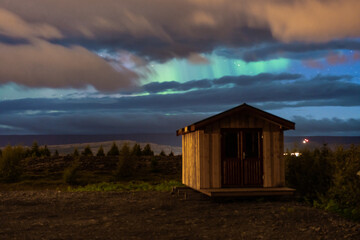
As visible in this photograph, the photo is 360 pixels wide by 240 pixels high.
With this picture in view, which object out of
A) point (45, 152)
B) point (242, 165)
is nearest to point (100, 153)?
point (45, 152)

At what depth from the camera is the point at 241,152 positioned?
15.2 metres

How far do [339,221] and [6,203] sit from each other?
11541 millimetres

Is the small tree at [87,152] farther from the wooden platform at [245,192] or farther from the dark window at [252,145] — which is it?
the wooden platform at [245,192]

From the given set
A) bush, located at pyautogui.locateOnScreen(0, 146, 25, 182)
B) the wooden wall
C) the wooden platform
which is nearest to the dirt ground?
the wooden platform

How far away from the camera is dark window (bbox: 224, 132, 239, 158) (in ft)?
51.4

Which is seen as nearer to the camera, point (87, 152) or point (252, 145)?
point (252, 145)

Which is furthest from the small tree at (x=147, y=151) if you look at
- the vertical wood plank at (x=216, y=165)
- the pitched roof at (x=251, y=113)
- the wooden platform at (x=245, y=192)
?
the wooden platform at (x=245, y=192)

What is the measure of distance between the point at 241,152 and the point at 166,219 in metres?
4.69

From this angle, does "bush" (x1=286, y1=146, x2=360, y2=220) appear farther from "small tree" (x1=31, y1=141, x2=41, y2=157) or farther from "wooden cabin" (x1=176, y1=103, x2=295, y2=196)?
"small tree" (x1=31, y1=141, x2=41, y2=157)

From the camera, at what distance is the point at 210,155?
49.3ft

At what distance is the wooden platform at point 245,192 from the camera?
1417 centimetres

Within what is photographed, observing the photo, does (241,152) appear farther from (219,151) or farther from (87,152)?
(87,152)

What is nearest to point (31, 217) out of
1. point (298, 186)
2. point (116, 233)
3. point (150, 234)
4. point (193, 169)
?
point (116, 233)

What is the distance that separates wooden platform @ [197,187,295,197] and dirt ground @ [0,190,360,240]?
342mm
